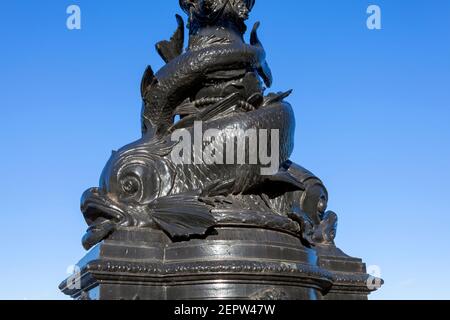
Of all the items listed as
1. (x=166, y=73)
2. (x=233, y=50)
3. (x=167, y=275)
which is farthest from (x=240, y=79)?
(x=167, y=275)

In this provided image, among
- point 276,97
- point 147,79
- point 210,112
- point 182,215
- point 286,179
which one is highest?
point 147,79

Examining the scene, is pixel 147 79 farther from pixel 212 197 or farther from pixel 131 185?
pixel 212 197

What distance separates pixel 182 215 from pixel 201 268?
797 mm

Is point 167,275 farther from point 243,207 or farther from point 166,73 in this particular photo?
point 166,73

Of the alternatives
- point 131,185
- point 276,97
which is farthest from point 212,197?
point 276,97

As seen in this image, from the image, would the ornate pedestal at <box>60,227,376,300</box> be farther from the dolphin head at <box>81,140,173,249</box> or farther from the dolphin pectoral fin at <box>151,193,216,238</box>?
the dolphin head at <box>81,140,173,249</box>

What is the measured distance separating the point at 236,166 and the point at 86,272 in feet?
7.72

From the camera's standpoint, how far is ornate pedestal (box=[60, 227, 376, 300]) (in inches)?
290

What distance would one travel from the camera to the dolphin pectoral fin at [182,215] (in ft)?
25.5

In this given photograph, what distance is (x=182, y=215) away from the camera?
7859 millimetres

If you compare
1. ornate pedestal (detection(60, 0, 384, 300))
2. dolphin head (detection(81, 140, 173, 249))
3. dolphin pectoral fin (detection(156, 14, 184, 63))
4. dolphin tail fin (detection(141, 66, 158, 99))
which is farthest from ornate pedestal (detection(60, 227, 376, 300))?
dolphin pectoral fin (detection(156, 14, 184, 63))

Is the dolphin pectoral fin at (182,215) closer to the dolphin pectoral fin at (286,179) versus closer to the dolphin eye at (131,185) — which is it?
the dolphin eye at (131,185)
